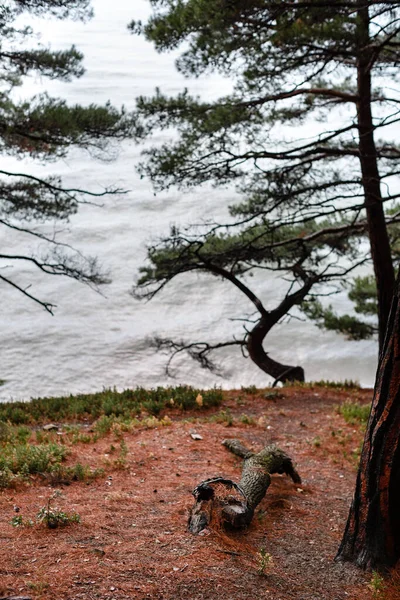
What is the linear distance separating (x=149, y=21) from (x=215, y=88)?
22.4 meters

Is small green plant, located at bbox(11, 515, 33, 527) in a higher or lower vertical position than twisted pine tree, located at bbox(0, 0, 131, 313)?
lower

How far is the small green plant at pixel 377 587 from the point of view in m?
4.09

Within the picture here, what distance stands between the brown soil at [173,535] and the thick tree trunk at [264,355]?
5.33 metres

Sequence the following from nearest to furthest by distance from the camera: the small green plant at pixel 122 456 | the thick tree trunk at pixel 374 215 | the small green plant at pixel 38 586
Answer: the small green plant at pixel 38 586
the small green plant at pixel 122 456
the thick tree trunk at pixel 374 215

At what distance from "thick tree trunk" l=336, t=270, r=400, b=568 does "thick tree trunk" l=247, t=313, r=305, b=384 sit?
8.69 m

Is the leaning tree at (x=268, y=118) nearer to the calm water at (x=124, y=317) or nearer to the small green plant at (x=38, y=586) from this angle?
the calm water at (x=124, y=317)

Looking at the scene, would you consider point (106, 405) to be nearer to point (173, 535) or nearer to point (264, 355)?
point (264, 355)

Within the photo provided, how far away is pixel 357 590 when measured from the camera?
420 cm

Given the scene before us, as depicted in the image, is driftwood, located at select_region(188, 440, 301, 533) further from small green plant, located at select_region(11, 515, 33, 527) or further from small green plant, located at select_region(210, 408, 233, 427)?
small green plant, located at select_region(210, 408, 233, 427)

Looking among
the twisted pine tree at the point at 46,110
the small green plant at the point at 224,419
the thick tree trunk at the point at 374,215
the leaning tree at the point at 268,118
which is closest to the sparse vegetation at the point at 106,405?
the small green plant at the point at 224,419

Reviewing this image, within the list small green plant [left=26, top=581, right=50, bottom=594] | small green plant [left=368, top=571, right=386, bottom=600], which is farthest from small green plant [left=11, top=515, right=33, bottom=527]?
small green plant [left=368, top=571, right=386, bottom=600]

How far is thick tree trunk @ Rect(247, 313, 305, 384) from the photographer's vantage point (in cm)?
1329

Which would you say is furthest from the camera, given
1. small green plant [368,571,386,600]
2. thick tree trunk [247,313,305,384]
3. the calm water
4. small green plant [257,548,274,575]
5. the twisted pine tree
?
the calm water

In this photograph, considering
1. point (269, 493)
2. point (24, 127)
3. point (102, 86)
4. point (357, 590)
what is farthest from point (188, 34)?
point (102, 86)
